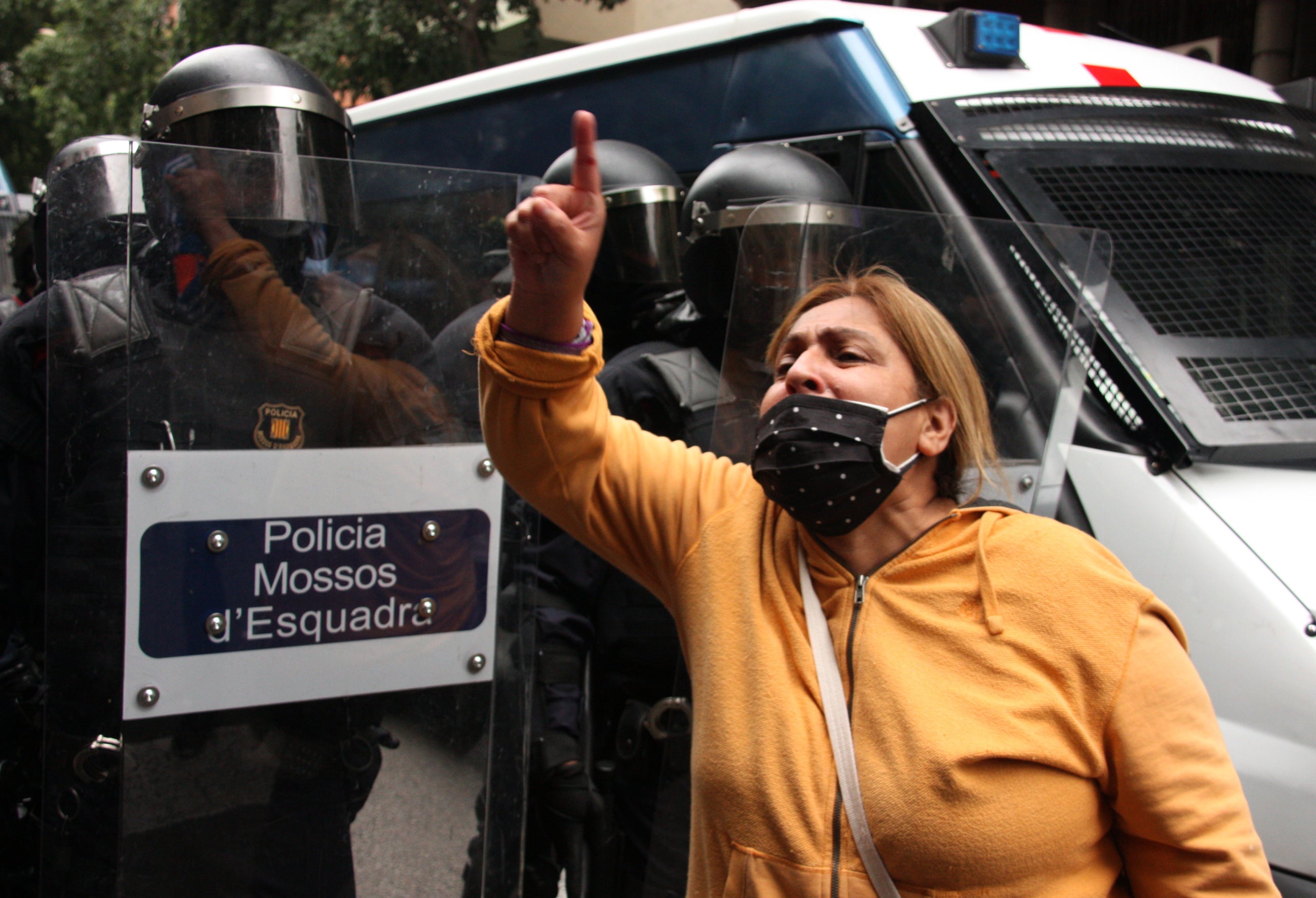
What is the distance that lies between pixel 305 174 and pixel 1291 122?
9.72ft

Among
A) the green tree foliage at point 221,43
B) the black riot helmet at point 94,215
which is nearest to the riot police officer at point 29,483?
the black riot helmet at point 94,215

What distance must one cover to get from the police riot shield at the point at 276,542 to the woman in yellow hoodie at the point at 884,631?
47cm

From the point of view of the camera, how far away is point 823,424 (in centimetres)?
171

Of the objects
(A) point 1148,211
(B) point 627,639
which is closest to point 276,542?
(B) point 627,639

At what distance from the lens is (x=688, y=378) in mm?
2736

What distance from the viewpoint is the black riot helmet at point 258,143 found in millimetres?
1924

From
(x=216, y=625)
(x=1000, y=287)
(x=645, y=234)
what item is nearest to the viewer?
(x=216, y=625)

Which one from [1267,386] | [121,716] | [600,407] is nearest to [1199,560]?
[1267,386]

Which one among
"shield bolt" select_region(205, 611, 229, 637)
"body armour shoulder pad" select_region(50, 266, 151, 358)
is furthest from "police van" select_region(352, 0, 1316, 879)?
"body armour shoulder pad" select_region(50, 266, 151, 358)

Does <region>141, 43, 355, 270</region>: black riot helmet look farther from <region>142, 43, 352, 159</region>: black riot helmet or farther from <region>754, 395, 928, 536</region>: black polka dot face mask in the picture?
<region>754, 395, 928, 536</region>: black polka dot face mask

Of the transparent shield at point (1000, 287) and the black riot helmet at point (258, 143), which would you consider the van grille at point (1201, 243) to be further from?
the black riot helmet at point (258, 143)

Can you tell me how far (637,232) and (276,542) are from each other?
1631mm

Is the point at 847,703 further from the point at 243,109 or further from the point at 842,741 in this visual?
the point at 243,109

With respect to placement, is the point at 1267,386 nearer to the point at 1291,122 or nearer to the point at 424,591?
the point at 1291,122
